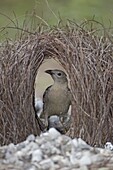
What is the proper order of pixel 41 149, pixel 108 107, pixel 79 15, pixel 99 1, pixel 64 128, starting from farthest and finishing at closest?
pixel 99 1 → pixel 79 15 → pixel 64 128 → pixel 108 107 → pixel 41 149

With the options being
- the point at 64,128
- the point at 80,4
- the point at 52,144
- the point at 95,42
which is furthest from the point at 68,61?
the point at 80,4

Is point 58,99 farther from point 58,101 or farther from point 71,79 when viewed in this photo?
point 71,79

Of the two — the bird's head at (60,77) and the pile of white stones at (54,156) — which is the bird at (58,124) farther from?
the pile of white stones at (54,156)

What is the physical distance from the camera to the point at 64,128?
282 cm

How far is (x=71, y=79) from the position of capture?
2.63 m

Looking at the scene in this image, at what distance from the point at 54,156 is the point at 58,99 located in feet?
2.22

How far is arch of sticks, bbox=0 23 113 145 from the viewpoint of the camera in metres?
2.58

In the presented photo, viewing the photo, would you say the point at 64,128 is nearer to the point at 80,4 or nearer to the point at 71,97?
the point at 71,97

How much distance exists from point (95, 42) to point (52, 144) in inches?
22.6

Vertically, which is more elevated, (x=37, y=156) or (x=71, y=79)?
(x=71, y=79)

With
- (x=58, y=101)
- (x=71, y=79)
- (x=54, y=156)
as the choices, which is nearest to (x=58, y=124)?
(x=58, y=101)

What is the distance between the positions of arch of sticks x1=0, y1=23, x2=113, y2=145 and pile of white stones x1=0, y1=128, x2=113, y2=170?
0.31m

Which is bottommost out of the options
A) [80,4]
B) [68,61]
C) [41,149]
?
[41,149]

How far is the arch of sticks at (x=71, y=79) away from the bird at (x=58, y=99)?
0.45 ft
